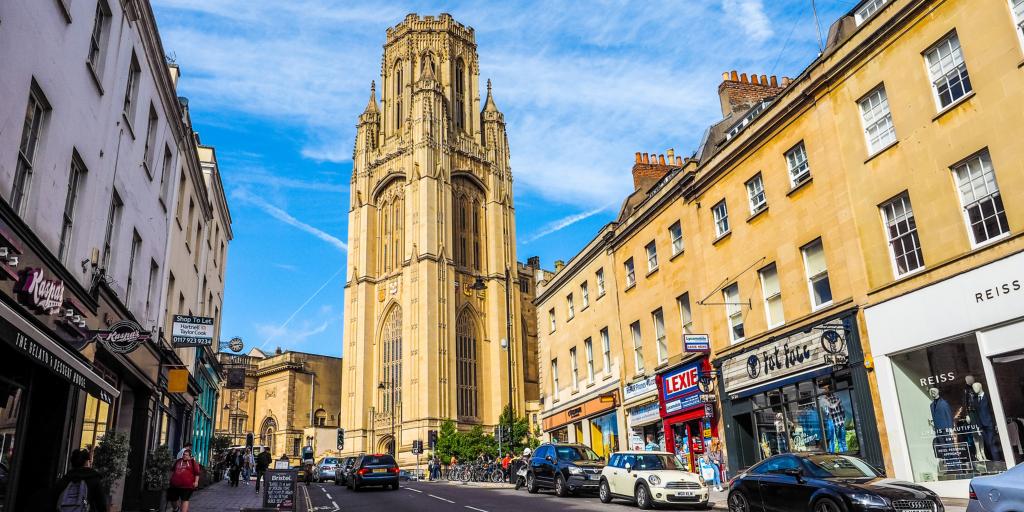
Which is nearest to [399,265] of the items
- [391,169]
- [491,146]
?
[391,169]

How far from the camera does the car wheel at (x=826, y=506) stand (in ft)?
34.3

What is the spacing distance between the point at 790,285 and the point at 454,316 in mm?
50495

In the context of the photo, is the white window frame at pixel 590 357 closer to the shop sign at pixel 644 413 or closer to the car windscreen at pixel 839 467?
the shop sign at pixel 644 413

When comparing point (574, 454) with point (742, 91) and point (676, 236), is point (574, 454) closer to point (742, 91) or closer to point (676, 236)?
point (676, 236)

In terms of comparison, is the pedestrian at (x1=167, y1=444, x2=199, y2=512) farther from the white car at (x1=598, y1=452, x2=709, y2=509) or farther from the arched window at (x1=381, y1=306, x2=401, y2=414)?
the arched window at (x1=381, y1=306, x2=401, y2=414)

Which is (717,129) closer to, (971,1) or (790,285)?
(790,285)

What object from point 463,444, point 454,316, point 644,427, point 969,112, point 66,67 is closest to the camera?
point 66,67

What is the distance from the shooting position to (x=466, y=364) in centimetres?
6750

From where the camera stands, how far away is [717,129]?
26188 mm

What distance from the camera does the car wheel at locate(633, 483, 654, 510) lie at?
15.9 m

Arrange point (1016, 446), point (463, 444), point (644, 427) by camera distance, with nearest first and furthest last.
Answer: point (1016, 446) < point (644, 427) < point (463, 444)

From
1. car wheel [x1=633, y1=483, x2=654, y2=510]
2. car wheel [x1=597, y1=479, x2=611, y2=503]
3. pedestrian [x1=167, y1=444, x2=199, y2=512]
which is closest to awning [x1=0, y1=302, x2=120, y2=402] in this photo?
pedestrian [x1=167, y1=444, x2=199, y2=512]

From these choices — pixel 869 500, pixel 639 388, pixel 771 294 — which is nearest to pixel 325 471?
pixel 639 388

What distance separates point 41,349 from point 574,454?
14.9m
